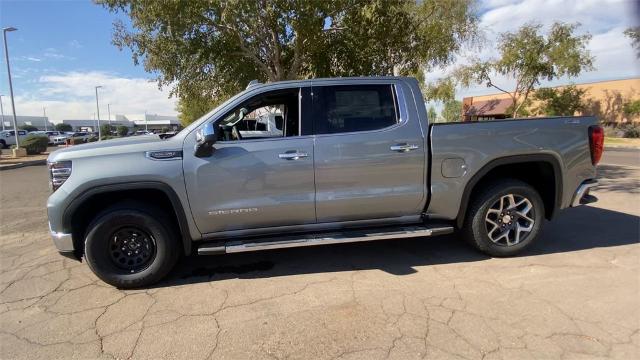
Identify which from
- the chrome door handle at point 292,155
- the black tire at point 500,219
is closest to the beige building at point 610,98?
the black tire at point 500,219

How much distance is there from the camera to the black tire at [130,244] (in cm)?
384

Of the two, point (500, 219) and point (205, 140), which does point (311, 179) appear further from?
point (500, 219)

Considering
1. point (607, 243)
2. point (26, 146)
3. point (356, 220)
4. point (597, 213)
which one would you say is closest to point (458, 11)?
point (597, 213)

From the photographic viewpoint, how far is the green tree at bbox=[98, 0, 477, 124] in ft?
27.6

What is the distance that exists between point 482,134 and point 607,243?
7.52ft

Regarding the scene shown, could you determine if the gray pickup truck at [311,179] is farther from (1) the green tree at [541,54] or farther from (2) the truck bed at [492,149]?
(1) the green tree at [541,54]

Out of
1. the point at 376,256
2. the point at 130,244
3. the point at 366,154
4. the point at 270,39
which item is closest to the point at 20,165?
the point at 270,39

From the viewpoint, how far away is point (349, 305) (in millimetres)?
3514

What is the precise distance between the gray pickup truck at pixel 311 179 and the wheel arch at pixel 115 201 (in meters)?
0.01

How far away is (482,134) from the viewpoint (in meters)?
4.27

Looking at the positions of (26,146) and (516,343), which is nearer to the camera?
(516,343)

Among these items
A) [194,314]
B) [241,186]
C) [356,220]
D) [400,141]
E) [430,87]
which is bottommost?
[194,314]

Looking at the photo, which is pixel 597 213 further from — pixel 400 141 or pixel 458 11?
pixel 458 11

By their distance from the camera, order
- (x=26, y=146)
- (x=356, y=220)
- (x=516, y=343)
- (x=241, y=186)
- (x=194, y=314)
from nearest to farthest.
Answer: (x=516, y=343), (x=194, y=314), (x=241, y=186), (x=356, y=220), (x=26, y=146)
